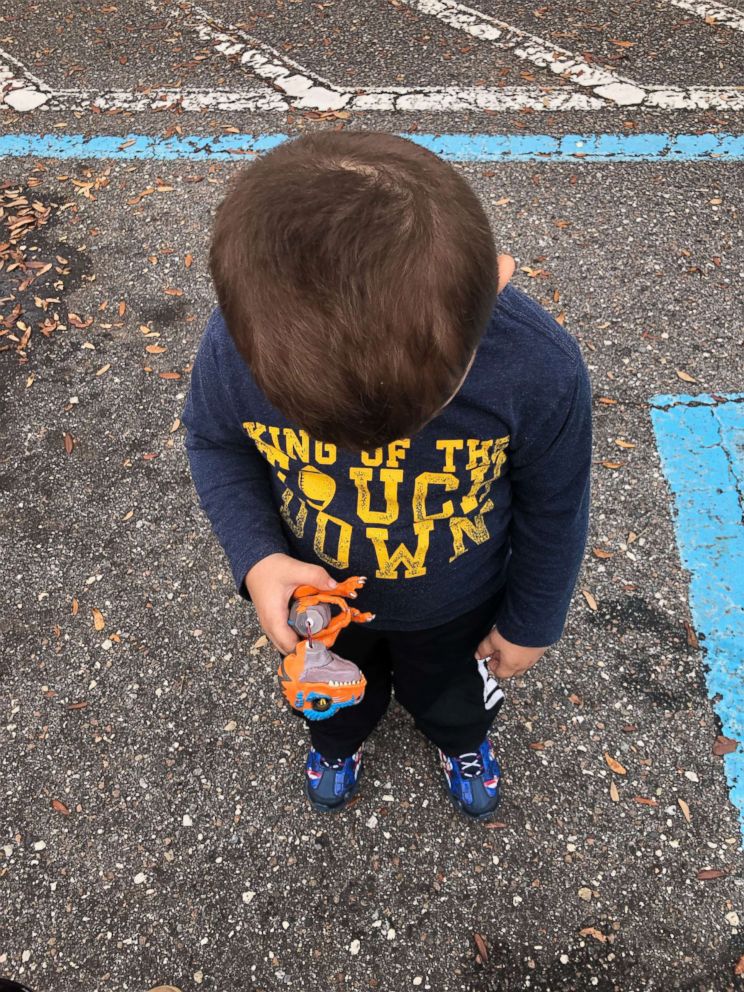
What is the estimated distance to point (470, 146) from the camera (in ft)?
13.6

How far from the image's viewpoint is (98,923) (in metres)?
2.04

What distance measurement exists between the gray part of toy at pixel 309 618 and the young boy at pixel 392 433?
0.02m

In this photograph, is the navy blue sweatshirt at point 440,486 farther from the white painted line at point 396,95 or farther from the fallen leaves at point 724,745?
the white painted line at point 396,95

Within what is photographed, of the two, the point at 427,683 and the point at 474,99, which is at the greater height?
the point at 474,99

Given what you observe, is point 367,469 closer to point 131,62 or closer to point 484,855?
point 484,855

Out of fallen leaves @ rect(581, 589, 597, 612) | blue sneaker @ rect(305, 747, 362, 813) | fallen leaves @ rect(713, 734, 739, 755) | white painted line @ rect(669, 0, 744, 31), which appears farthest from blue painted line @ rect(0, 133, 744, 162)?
blue sneaker @ rect(305, 747, 362, 813)

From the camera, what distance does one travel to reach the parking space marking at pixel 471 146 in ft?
13.1

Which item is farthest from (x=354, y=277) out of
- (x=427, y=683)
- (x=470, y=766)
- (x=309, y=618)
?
(x=470, y=766)

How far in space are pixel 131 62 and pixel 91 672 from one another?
4.37m

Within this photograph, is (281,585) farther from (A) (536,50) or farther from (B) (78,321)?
(A) (536,50)

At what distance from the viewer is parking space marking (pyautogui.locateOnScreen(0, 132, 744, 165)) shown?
4.00m

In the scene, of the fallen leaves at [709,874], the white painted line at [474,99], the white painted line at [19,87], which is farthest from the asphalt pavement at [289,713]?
the white painted line at [19,87]

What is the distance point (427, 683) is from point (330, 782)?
0.55 meters

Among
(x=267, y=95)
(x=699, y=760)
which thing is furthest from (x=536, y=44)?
(x=699, y=760)
